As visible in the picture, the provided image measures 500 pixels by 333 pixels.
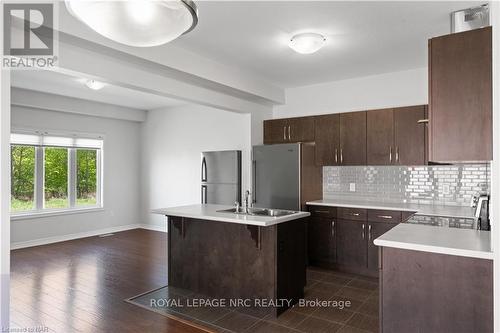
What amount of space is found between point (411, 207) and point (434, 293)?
7.14 ft

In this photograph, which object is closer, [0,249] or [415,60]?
[0,249]

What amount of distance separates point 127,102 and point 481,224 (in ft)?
20.1

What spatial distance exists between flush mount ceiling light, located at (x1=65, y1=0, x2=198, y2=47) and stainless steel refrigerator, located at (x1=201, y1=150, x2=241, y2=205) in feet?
13.9

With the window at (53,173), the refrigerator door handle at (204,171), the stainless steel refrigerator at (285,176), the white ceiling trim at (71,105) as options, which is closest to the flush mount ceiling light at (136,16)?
the stainless steel refrigerator at (285,176)

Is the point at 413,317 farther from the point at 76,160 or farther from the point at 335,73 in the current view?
the point at 76,160

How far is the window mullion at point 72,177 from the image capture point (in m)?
6.41

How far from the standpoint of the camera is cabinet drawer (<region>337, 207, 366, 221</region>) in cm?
414

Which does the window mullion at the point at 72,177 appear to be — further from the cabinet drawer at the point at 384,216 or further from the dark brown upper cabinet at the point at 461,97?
the dark brown upper cabinet at the point at 461,97

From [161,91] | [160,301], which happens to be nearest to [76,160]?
[161,91]

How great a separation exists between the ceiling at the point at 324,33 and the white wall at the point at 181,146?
167cm

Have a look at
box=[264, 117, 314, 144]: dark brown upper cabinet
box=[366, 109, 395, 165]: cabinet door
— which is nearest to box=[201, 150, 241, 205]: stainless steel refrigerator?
box=[264, 117, 314, 144]: dark brown upper cabinet

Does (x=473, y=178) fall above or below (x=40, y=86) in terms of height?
below

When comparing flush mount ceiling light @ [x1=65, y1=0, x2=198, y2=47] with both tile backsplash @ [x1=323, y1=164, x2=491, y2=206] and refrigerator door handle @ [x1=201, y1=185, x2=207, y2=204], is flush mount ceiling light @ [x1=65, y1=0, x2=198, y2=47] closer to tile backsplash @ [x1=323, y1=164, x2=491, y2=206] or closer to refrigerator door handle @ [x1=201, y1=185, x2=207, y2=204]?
tile backsplash @ [x1=323, y1=164, x2=491, y2=206]

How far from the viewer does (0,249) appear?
213cm
